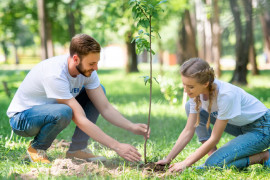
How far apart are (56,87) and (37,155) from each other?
2.29ft

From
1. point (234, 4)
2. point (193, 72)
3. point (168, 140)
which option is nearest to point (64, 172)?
point (193, 72)

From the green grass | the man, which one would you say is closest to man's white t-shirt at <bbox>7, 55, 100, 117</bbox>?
the man

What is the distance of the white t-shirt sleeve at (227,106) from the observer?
299 cm

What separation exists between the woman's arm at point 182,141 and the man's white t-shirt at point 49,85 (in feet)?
3.46

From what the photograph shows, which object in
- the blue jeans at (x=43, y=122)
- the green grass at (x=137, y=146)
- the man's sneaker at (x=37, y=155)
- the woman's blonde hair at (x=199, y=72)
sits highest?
the woman's blonde hair at (x=199, y=72)

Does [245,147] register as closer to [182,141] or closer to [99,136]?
[182,141]

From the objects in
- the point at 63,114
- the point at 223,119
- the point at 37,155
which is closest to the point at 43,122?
the point at 63,114

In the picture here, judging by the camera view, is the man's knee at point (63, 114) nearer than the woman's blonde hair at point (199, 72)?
No

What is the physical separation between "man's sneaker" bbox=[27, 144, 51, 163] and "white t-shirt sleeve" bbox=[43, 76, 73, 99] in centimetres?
57

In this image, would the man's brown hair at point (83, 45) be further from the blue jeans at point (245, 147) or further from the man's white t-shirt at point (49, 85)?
the blue jeans at point (245, 147)

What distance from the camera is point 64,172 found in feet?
9.57

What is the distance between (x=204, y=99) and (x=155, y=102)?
4.20 m

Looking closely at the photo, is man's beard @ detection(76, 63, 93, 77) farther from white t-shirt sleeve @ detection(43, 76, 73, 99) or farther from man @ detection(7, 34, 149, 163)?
white t-shirt sleeve @ detection(43, 76, 73, 99)

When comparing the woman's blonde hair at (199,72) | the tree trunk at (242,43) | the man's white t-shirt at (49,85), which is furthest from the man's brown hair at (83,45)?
the tree trunk at (242,43)
